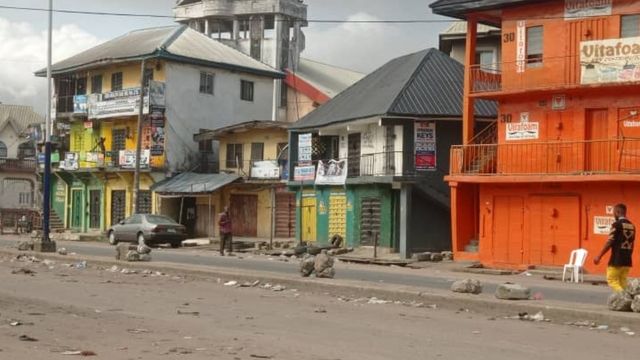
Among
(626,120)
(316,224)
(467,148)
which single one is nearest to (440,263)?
(467,148)

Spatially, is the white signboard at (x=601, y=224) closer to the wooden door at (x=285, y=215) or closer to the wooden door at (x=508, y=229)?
the wooden door at (x=508, y=229)

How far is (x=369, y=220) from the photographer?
3822 centimetres

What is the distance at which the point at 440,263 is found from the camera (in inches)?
1251

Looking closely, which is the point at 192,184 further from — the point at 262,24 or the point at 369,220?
the point at 262,24

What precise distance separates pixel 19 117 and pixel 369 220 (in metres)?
57.4

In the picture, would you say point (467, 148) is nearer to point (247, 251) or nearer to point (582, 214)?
point (582, 214)

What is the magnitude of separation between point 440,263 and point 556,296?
13044 millimetres

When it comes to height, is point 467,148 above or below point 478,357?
above

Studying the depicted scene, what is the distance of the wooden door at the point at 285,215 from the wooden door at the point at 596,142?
62.6ft

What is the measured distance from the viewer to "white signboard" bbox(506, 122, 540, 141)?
30.4m

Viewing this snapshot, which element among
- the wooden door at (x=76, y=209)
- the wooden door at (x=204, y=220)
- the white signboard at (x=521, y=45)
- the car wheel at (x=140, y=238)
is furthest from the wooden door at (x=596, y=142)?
the wooden door at (x=76, y=209)

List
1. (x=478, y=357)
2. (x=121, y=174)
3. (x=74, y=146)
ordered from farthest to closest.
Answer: (x=74, y=146)
(x=121, y=174)
(x=478, y=357)

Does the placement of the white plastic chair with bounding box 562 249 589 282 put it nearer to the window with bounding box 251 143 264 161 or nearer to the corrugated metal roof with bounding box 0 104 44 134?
the window with bounding box 251 143 264 161

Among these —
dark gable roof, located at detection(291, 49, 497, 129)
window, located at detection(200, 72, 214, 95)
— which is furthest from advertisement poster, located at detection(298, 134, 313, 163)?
window, located at detection(200, 72, 214, 95)
